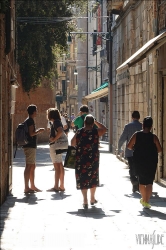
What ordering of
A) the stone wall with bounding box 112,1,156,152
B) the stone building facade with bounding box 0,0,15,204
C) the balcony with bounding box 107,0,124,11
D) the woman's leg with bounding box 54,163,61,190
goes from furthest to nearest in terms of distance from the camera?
the balcony with bounding box 107,0,124,11 → the stone wall with bounding box 112,1,156,152 → the woman's leg with bounding box 54,163,61,190 → the stone building facade with bounding box 0,0,15,204

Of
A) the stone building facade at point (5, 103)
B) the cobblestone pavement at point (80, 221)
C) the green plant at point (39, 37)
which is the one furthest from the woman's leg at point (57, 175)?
the green plant at point (39, 37)

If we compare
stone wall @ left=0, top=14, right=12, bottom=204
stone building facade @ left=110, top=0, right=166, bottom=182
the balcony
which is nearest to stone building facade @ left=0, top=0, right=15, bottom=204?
stone wall @ left=0, top=14, right=12, bottom=204

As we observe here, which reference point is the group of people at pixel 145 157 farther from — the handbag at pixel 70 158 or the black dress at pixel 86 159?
the handbag at pixel 70 158

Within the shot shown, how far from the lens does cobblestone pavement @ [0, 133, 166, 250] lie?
9.57 metres

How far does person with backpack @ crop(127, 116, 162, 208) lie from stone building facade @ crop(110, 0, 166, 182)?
328 centimetres

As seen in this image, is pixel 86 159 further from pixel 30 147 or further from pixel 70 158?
pixel 30 147

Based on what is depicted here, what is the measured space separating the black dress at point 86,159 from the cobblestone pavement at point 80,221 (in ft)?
Answer: 1.43

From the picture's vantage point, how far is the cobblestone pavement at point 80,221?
957cm

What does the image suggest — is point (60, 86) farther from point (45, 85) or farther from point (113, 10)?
point (113, 10)

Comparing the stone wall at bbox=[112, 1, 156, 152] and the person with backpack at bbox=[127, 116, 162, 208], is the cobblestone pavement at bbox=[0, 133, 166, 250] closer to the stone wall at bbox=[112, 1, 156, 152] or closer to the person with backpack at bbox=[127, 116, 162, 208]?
the person with backpack at bbox=[127, 116, 162, 208]

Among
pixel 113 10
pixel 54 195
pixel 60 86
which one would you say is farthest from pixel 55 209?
pixel 60 86

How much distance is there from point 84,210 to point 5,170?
227 cm

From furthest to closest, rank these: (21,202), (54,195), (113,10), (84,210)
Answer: (113,10)
(54,195)
(21,202)
(84,210)

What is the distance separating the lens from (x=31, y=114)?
15.9m
